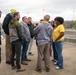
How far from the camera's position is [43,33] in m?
5.86

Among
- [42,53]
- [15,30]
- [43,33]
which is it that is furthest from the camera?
[42,53]

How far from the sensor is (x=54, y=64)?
6.88 meters

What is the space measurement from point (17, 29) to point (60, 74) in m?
1.75

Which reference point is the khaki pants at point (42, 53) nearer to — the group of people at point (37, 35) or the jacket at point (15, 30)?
the group of people at point (37, 35)

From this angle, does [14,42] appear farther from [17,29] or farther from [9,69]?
[9,69]

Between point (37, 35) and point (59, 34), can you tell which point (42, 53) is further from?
point (59, 34)

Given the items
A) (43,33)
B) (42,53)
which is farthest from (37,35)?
(42,53)

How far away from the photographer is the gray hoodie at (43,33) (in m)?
5.83

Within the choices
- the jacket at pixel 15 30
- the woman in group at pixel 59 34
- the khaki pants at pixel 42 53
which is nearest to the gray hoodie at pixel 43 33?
the khaki pants at pixel 42 53

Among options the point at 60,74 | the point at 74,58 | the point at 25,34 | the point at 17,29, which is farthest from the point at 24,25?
the point at 74,58

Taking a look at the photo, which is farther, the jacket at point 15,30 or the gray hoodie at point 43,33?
the gray hoodie at point 43,33

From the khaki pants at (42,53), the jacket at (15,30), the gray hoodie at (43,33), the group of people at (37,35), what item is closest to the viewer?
the jacket at (15,30)

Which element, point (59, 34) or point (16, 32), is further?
point (59, 34)

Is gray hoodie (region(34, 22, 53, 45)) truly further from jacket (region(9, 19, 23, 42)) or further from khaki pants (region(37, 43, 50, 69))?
jacket (region(9, 19, 23, 42))
